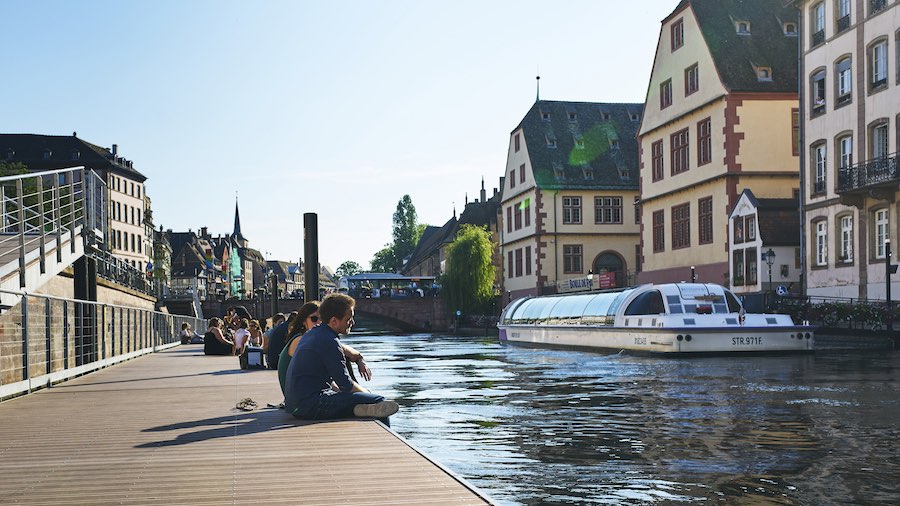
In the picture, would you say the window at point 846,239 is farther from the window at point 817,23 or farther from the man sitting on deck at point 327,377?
the man sitting on deck at point 327,377

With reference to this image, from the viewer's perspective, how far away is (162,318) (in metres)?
38.3

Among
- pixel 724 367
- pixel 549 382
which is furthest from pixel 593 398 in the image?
pixel 724 367

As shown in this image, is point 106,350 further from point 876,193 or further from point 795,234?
point 795,234

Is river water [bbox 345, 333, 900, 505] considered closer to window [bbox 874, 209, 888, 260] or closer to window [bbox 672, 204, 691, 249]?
window [bbox 874, 209, 888, 260]

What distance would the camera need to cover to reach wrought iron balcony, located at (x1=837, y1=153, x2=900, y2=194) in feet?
121

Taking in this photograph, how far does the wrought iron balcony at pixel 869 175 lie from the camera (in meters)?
36.9

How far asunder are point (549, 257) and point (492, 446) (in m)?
64.5

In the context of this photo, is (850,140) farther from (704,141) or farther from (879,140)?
(704,141)

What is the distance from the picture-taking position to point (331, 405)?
33.9 ft

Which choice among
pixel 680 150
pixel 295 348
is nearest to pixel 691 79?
pixel 680 150

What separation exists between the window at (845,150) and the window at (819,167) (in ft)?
4.56

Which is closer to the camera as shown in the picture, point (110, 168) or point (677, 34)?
point (677, 34)

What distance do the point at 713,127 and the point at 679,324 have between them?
21925mm

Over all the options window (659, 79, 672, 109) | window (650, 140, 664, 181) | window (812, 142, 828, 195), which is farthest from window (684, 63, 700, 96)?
window (812, 142, 828, 195)
